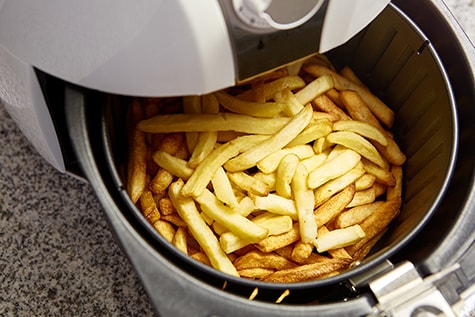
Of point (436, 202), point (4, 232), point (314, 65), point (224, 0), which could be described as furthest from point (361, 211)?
point (4, 232)

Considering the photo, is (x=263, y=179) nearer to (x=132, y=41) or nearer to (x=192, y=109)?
(x=192, y=109)

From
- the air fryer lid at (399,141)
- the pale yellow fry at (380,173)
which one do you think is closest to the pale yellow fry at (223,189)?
the air fryer lid at (399,141)

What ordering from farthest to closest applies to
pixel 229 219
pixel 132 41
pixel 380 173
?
pixel 380 173 < pixel 229 219 < pixel 132 41

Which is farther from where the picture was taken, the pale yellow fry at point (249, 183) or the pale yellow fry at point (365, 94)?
the pale yellow fry at point (365, 94)

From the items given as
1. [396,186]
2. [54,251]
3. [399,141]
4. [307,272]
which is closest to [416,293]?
[307,272]

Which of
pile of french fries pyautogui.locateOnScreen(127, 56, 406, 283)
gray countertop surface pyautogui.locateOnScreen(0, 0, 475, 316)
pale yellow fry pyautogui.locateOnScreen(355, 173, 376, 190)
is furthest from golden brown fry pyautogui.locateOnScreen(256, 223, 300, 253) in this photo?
gray countertop surface pyautogui.locateOnScreen(0, 0, 475, 316)

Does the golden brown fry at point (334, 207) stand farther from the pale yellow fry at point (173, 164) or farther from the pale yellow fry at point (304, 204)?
the pale yellow fry at point (173, 164)
